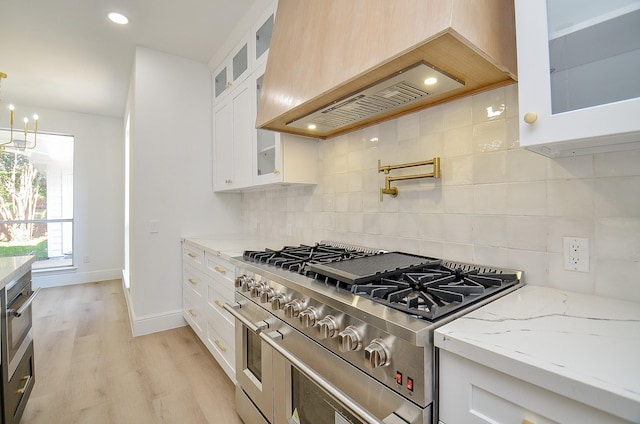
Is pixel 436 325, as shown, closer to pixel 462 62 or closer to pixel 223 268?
pixel 462 62

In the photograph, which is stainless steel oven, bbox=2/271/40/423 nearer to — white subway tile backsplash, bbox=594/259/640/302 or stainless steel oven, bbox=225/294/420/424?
stainless steel oven, bbox=225/294/420/424

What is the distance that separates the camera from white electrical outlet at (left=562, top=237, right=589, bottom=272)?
987 millimetres

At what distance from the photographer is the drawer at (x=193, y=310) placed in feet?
8.02

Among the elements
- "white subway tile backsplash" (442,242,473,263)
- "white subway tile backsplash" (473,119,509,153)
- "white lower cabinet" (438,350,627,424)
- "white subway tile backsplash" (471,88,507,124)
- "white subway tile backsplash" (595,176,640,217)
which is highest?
"white subway tile backsplash" (471,88,507,124)

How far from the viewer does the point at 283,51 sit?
163 centimetres

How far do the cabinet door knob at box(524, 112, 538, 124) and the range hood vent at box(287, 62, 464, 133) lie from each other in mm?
382

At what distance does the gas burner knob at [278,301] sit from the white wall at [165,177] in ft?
7.00

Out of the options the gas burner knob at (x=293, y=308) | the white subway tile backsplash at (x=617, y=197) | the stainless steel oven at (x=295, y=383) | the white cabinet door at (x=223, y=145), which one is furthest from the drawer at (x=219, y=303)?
the white subway tile backsplash at (x=617, y=197)

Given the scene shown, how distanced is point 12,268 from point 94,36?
7.40ft

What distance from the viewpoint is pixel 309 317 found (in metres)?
1.05

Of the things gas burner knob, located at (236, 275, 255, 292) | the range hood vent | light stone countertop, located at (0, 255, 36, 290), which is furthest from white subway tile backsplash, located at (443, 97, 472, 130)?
light stone countertop, located at (0, 255, 36, 290)

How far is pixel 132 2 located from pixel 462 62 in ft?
8.22

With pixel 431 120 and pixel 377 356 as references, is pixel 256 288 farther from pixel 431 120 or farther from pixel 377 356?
pixel 431 120

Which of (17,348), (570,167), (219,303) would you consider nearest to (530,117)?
(570,167)
